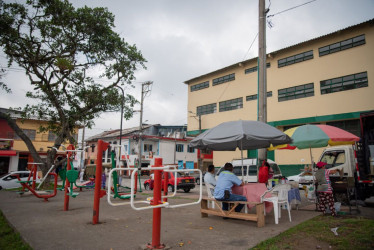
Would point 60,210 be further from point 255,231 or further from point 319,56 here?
point 319,56

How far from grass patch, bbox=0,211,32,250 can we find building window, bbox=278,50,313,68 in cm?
2358

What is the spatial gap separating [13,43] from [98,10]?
5.17 metres

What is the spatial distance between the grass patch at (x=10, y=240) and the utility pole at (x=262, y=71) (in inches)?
299

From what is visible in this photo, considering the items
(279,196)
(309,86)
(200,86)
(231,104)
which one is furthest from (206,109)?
(279,196)

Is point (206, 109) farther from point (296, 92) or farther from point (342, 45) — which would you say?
point (342, 45)

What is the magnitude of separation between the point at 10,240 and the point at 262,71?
29.6 feet

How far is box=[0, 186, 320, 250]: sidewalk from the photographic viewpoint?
4.49 meters

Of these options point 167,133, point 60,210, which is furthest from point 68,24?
point 167,133

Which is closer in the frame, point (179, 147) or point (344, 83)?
point (344, 83)

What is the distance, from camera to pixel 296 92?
2291 cm

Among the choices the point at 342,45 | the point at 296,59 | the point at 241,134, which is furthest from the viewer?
the point at 296,59

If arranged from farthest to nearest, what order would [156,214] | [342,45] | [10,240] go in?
[342,45] < [10,240] < [156,214]

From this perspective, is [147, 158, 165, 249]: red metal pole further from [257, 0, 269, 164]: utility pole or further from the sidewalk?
[257, 0, 269, 164]: utility pole

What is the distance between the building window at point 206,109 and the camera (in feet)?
97.6
